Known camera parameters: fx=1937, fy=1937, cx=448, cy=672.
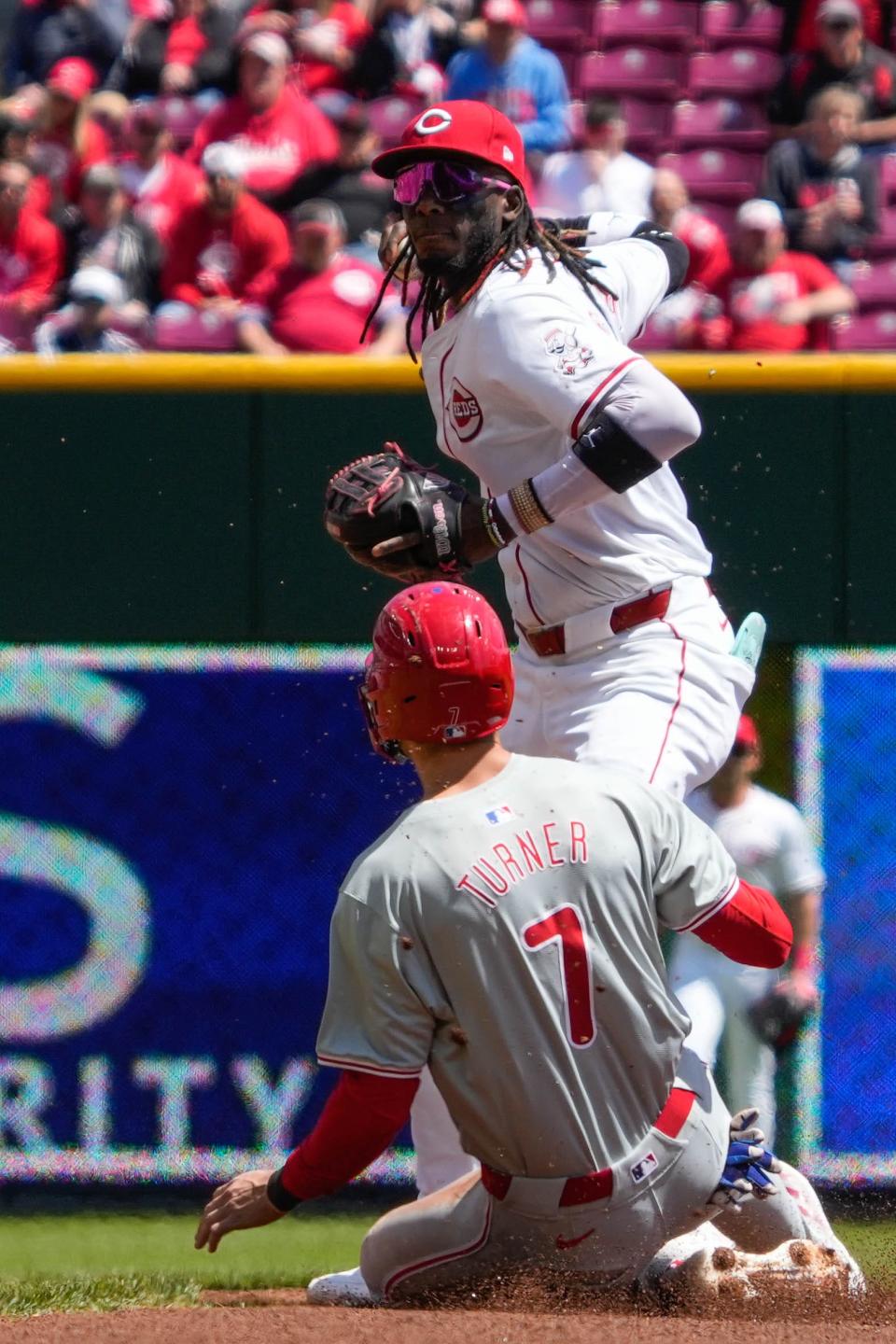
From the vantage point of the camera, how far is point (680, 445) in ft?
11.6

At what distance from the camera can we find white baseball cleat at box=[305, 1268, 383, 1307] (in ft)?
11.2

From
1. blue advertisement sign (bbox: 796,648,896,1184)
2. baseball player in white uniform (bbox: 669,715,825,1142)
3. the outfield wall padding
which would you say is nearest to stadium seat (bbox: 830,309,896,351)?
the outfield wall padding

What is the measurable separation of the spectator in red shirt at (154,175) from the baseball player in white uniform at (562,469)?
3.86 m

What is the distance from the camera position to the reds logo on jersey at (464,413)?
3.69 meters

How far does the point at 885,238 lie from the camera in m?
7.89

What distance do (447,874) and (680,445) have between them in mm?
1093

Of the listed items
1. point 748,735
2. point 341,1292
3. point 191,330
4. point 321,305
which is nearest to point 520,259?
point 341,1292

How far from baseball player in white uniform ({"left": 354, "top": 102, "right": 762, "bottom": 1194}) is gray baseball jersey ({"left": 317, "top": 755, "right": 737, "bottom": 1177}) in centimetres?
60

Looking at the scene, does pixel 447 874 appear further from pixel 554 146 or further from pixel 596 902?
pixel 554 146

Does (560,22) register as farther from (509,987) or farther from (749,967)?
(509,987)

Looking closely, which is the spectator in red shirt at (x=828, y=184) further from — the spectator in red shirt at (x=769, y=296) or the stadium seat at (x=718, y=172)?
the stadium seat at (x=718, y=172)

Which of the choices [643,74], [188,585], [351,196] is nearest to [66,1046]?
[188,585]

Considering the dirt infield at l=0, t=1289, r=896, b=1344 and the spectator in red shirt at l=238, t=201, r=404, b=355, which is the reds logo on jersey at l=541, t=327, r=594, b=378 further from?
the spectator in red shirt at l=238, t=201, r=404, b=355

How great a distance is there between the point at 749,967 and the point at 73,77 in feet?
16.7
